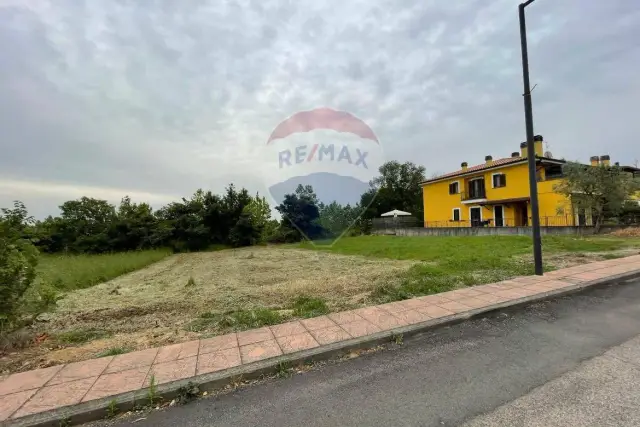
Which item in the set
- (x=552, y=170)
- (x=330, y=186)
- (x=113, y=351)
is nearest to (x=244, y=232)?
(x=330, y=186)

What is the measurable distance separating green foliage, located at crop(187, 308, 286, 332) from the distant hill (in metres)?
8.99

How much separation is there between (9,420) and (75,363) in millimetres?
875

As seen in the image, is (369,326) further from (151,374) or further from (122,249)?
(122,249)

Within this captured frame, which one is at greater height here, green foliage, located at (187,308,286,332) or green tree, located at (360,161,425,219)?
green tree, located at (360,161,425,219)

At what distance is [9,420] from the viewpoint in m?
2.11

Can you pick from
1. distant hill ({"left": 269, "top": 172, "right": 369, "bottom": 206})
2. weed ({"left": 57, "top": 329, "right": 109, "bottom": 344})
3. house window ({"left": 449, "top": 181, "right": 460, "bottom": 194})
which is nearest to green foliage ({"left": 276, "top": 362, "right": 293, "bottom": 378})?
weed ({"left": 57, "top": 329, "right": 109, "bottom": 344})

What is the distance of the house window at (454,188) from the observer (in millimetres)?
27028

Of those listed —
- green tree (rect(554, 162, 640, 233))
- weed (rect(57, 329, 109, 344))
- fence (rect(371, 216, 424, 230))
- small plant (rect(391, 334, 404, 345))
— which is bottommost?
weed (rect(57, 329, 109, 344))

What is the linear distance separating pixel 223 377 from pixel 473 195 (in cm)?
2681

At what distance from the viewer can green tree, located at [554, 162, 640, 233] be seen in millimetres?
15263

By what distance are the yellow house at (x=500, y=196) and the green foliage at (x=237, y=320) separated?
66.0ft

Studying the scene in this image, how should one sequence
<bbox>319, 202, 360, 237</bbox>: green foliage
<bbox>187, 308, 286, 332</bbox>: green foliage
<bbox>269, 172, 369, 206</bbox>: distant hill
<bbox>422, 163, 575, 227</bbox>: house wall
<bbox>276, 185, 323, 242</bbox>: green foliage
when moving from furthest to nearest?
1. <bbox>422, 163, 575, 227</bbox>: house wall
2. <bbox>276, 185, 323, 242</bbox>: green foliage
3. <bbox>319, 202, 360, 237</bbox>: green foliage
4. <bbox>269, 172, 369, 206</bbox>: distant hill
5. <bbox>187, 308, 286, 332</bbox>: green foliage

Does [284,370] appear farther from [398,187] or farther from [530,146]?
[398,187]

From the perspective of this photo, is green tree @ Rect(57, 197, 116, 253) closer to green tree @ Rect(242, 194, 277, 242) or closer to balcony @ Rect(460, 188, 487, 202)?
green tree @ Rect(242, 194, 277, 242)
